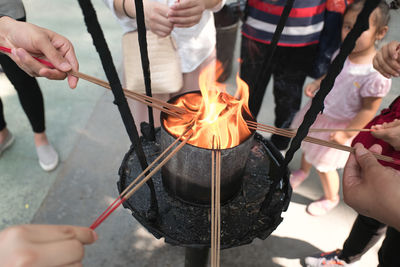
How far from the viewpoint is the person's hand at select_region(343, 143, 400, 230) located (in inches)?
33.2

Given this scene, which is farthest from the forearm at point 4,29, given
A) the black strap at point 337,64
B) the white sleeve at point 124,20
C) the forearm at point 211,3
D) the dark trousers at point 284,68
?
the dark trousers at point 284,68

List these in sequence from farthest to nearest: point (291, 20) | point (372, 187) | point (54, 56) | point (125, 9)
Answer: point (291, 20), point (125, 9), point (54, 56), point (372, 187)

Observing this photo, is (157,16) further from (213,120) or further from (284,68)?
(284,68)

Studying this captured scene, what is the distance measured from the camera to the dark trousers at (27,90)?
1801 mm

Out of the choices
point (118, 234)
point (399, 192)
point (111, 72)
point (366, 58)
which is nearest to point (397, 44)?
point (366, 58)

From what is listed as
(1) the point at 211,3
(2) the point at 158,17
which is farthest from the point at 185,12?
(1) the point at 211,3

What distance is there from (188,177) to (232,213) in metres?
0.21

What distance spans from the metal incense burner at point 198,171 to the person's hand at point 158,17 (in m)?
0.51

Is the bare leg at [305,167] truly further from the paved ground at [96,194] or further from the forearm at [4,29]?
the forearm at [4,29]

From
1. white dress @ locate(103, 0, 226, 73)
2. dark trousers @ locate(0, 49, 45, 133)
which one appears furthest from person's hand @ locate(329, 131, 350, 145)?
dark trousers @ locate(0, 49, 45, 133)

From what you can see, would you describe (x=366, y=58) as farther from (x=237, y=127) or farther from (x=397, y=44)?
(x=237, y=127)

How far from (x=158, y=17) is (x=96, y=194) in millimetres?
1418

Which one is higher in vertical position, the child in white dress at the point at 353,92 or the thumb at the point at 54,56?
the thumb at the point at 54,56

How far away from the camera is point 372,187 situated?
90cm
